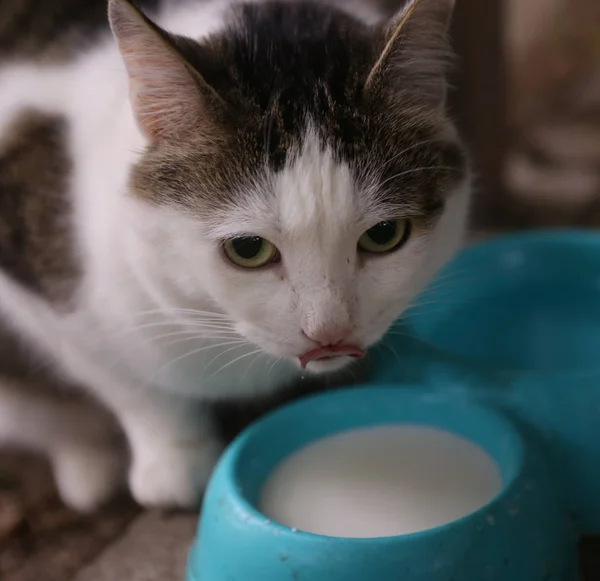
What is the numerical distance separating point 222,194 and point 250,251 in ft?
0.19

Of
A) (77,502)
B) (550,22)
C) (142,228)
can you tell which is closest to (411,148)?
(142,228)

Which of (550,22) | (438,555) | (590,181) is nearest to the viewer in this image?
(438,555)

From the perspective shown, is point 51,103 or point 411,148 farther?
point 51,103

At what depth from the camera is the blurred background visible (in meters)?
0.94

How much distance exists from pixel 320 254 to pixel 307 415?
1.01 ft

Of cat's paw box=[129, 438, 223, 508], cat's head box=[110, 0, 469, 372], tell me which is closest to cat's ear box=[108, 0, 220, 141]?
cat's head box=[110, 0, 469, 372]

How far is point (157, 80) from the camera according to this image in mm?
681

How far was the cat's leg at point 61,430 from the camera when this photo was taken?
105 cm

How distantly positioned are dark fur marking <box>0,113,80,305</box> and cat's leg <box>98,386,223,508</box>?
0.18 meters

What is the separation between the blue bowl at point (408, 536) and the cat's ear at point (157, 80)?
36 cm

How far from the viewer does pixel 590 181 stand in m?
1.63

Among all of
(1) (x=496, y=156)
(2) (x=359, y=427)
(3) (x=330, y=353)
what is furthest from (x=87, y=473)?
(1) (x=496, y=156)

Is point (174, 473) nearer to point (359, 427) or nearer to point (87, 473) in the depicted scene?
point (87, 473)

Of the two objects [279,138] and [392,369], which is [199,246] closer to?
[279,138]
